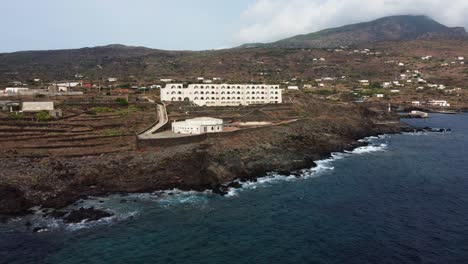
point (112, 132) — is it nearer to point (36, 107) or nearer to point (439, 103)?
point (36, 107)

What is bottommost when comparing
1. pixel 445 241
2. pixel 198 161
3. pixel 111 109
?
pixel 445 241

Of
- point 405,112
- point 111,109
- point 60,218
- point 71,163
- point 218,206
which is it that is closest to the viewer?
point 60,218

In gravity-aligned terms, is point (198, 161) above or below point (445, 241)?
above

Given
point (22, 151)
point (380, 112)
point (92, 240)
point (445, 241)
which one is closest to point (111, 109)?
point (22, 151)

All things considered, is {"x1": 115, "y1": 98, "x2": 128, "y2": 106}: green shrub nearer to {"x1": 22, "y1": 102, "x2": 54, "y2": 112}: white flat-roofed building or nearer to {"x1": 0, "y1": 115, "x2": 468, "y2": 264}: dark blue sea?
{"x1": 22, "y1": 102, "x2": 54, "y2": 112}: white flat-roofed building

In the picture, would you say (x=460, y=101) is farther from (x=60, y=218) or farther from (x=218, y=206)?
(x=60, y=218)

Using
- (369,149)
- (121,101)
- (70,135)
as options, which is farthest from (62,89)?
(369,149)
